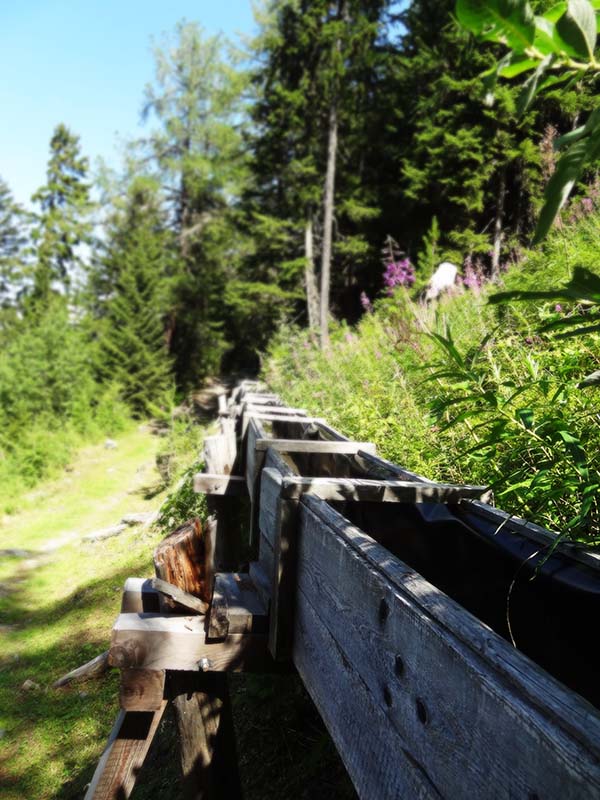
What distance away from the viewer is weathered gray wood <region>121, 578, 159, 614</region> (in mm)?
2508

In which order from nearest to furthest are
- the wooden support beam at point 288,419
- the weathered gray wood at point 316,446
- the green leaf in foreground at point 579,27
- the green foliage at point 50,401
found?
the green leaf in foreground at point 579,27 < the weathered gray wood at point 316,446 < the wooden support beam at point 288,419 < the green foliage at point 50,401

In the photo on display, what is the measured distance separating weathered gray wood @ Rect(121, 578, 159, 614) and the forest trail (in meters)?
2.31

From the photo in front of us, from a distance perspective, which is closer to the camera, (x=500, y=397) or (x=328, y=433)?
(x=500, y=397)

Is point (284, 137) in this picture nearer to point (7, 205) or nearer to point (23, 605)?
point (23, 605)

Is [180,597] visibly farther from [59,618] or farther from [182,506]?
[59,618]

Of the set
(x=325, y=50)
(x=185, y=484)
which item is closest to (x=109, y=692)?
(x=185, y=484)

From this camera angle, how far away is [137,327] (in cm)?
2456

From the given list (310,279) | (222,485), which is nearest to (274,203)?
(310,279)

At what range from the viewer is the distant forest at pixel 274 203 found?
16422mm

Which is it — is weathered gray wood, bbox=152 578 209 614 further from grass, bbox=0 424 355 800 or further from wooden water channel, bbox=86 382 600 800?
grass, bbox=0 424 355 800

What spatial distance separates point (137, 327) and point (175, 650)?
23782 millimetres

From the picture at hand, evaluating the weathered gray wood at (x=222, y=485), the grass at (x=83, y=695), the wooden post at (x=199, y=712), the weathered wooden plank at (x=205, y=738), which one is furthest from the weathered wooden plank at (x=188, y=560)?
the weathered gray wood at (x=222, y=485)

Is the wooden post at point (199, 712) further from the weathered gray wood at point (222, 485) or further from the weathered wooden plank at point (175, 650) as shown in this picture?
the weathered gray wood at point (222, 485)

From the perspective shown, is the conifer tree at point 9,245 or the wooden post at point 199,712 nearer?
the wooden post at point 199,712
